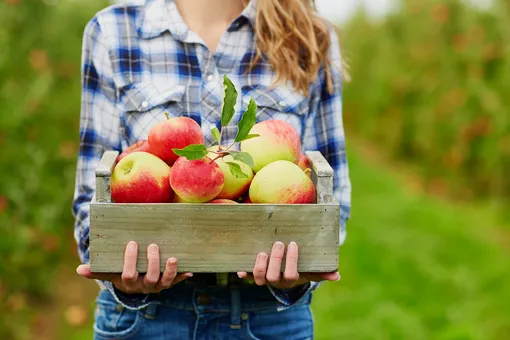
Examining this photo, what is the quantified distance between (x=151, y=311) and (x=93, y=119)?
49 centimetres

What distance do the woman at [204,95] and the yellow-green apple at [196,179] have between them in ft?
1.23

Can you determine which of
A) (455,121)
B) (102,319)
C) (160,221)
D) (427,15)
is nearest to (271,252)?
(160,221)

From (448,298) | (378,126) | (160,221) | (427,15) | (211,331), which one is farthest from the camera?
(378,126)

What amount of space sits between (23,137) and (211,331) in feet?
9.16

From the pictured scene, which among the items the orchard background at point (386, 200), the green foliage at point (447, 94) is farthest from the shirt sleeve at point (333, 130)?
the green foliage at point (447, 94)

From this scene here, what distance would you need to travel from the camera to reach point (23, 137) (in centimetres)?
428

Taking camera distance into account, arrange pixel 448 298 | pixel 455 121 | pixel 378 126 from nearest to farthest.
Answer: pixel 448 298 < pixel 455 121 < pixel 378 126

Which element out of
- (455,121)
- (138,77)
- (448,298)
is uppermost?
(138,77)

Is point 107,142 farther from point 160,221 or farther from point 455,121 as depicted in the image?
point 455,121

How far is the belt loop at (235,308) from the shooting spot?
1.79 m

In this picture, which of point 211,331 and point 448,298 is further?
point 448,298

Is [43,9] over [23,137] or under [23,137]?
over

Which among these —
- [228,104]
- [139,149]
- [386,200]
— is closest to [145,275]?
[139,149]

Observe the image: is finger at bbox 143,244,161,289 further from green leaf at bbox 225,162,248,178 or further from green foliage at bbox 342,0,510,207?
green foliage at bbox 342,0,510,207
